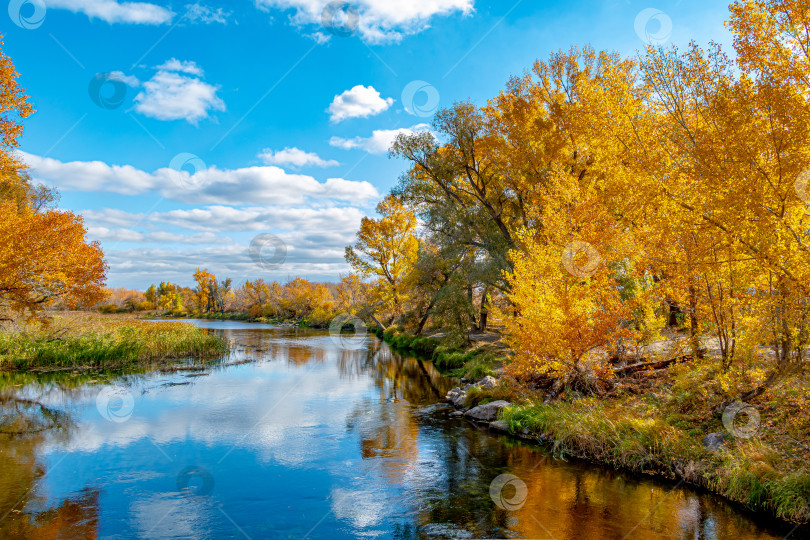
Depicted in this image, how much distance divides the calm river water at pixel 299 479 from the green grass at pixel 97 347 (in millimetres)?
6210

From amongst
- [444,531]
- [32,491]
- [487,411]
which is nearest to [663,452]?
[487,411]

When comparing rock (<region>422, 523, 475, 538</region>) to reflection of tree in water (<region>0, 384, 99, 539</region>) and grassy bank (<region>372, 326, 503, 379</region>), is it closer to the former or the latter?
reflection of tree in water (<region>0, 384, 99, 539</region>)

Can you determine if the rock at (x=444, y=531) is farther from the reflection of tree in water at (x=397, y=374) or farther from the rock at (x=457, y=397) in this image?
the reflection of tree in water at (x=397, y=374)

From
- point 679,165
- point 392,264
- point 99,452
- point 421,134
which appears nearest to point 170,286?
point 392,264

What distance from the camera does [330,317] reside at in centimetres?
6475

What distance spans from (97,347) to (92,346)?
10.8 inches

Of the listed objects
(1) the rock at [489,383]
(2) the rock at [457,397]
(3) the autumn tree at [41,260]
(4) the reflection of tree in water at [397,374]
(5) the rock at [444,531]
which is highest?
(3) the autumn tree at [41,260]

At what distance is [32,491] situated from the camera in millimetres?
9242

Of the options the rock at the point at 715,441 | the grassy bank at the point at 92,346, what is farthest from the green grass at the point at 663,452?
the grassy bank at the point at 92,346

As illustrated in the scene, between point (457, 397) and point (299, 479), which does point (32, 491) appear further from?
point (457, 397)

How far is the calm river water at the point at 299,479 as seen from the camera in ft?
26.6

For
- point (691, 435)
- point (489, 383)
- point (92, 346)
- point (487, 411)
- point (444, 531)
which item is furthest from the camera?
point (92, 346)

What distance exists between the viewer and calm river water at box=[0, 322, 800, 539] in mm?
8102

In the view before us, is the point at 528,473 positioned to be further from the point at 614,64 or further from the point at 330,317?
the point at 330,317
